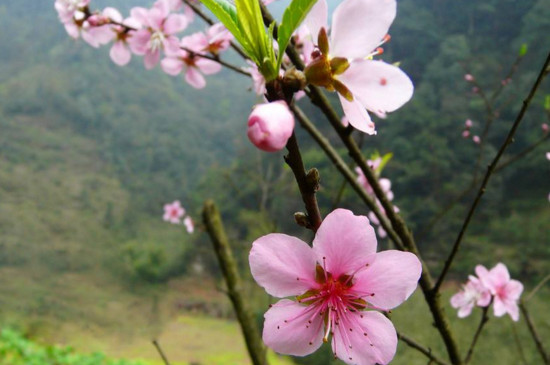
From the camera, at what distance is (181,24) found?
2.89 feet

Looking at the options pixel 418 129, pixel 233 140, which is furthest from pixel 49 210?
pixel 418 129

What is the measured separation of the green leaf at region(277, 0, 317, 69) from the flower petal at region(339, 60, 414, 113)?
5 centimetres

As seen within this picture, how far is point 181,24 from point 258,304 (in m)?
6.11

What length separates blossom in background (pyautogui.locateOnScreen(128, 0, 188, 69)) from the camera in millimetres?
853

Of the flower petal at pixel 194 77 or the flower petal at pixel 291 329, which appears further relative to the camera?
the flower petal at pixel 194 77

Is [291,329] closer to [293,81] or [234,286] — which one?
[293,81]

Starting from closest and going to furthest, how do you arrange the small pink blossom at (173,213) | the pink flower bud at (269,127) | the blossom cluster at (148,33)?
1. the pink flower bud at (269,127)
2. the blossom cluster at (148,33)
3. the small pink blossom at (173,213)

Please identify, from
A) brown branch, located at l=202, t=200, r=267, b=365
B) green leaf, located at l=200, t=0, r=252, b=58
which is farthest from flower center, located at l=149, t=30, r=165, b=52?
green leaf, located at l=200, t=0, r=252, b=58

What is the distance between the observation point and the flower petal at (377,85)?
0.27 meters

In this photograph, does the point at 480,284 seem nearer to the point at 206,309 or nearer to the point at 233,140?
the point at 206,309

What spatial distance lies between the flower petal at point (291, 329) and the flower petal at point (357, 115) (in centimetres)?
12

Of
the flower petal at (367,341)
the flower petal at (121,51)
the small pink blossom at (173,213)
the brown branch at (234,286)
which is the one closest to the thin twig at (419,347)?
the flower petal at (367,341)

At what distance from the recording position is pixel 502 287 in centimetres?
92

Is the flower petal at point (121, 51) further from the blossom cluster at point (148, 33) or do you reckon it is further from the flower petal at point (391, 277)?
the flower petal at point (391, 277)
